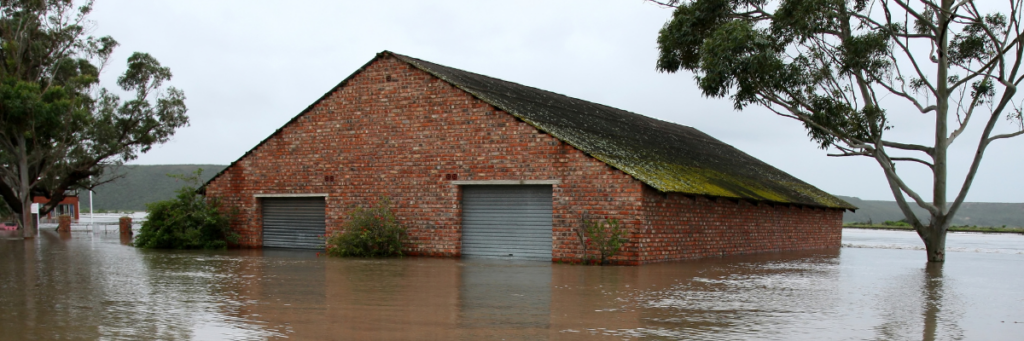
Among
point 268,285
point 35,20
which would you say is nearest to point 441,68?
point 268,285

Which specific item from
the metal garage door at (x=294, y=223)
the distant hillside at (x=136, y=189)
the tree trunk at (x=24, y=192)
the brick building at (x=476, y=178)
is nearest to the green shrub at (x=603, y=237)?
the brick building at (x=476, y=178)

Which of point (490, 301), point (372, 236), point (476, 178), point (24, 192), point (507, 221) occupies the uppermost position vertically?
point (476, 178)

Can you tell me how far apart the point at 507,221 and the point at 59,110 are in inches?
834

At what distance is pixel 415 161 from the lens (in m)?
19.6

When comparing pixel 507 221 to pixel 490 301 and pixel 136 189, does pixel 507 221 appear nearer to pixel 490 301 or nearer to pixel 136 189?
pixel 490 301

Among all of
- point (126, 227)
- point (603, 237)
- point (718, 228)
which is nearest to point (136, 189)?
point (126, 227)

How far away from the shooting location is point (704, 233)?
19812mm

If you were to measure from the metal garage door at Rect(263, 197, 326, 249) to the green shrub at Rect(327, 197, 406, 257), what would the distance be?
2033mm

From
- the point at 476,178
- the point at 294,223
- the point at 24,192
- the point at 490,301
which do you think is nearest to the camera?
the point at 490,301

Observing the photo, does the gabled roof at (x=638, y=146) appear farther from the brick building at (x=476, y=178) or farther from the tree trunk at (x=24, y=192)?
the tree trunk at (x=24, y=192)

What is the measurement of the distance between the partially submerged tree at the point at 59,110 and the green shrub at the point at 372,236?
17.5 metres

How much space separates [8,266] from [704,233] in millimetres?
14606

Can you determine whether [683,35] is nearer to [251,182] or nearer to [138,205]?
[251,182]

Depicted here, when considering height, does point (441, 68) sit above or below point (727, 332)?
above
